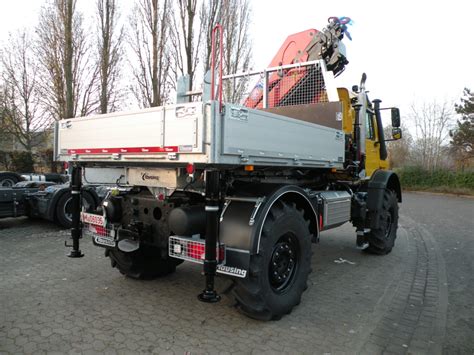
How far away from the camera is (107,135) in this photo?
398 centimetres

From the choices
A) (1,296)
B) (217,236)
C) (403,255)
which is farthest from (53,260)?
(403,255)

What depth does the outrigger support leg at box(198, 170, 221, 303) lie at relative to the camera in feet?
10.8

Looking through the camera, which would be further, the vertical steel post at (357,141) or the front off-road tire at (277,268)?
the vertical steel post at (357,141)

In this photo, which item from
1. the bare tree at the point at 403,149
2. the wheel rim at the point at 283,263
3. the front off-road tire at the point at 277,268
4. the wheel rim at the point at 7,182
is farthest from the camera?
the bare tree at the point at 403,149

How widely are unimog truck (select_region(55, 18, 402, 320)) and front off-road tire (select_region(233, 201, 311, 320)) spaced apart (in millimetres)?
11

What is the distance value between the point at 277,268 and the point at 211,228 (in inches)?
41.2

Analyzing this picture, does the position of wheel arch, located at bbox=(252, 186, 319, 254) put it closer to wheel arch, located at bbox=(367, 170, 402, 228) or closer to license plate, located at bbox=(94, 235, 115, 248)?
license plate, located at bbox=(94, 235, 115, 248)

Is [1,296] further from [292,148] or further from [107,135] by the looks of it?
[292,148]

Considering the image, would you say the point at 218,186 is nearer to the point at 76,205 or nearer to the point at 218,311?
the point at 218,311

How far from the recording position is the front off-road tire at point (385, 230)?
6695mm

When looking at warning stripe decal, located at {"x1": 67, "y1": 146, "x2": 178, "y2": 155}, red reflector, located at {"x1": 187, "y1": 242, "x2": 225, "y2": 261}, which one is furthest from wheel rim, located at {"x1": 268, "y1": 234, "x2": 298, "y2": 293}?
warning stripe decal, located at {"x1": 67, "y1": 146, "x2": 178, "y2": 155}

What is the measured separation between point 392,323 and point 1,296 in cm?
440

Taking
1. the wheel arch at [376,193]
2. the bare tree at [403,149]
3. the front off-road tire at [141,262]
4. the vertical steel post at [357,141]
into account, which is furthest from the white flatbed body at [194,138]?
the bare tree at [403,149]

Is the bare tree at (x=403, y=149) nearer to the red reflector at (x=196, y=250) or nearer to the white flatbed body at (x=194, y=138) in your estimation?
the white flatbed body at (x=194, y=138)
